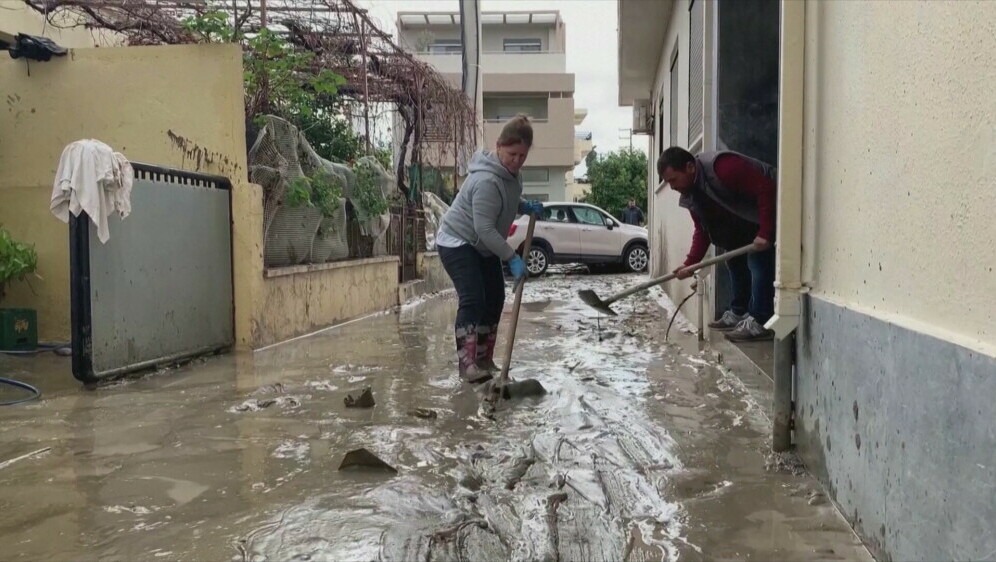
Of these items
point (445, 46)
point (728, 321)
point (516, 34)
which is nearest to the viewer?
point (728, 321)

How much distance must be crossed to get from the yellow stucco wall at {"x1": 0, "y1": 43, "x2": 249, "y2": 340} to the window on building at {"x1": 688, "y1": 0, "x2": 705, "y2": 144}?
3.82 m

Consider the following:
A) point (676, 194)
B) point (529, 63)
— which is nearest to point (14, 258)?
point (676, 194)

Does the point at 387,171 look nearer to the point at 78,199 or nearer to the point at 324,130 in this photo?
the point at 324,130

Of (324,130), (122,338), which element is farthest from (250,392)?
(324,130)

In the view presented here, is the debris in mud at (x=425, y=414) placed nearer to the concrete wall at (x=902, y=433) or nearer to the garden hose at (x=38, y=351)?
the concrete wall at (x=902, y=433)

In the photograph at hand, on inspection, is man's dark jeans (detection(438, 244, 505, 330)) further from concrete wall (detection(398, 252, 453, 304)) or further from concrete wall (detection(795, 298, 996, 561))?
concrete wall (detection(398, 252, 453, 304))

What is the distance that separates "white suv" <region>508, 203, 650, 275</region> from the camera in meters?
15.6

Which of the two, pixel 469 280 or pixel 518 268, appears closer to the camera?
pixel 518 268

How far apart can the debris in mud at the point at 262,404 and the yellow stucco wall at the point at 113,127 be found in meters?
2.13

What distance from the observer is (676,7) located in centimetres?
918

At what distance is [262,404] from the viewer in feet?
13.5

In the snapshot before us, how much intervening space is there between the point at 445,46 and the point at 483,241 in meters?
29.6

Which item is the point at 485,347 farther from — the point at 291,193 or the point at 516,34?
the point at 516,34

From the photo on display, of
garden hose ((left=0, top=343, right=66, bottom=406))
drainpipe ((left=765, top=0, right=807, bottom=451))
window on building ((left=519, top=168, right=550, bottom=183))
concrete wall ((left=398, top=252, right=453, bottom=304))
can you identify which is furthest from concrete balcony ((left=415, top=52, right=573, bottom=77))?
drainpipe ((left=765, top=0, right=807, bottom=451))
